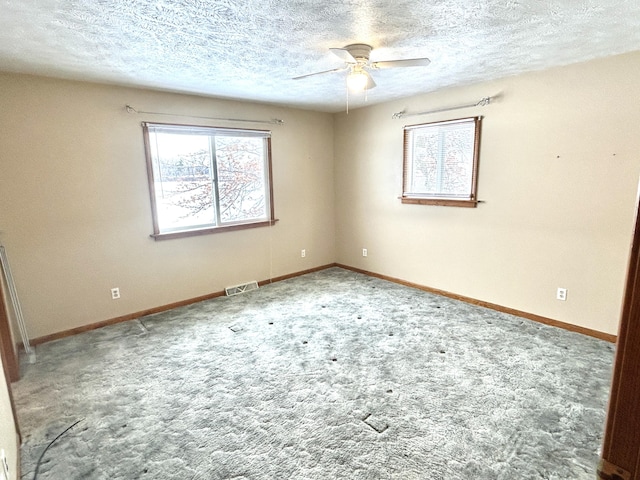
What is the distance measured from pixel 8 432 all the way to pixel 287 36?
2.69 m

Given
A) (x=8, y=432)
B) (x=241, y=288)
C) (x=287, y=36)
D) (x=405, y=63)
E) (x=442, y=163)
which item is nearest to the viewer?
(x=8, y=432)

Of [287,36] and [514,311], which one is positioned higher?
[287,36]

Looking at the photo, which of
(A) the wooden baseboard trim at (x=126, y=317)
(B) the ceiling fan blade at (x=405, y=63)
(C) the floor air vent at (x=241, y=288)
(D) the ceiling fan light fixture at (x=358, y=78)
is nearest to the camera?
(B) the ceiling fan blade at (x=405, y=63)

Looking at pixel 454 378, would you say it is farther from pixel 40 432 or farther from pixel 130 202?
pixel 130 202

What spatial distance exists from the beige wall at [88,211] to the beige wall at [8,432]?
1672 mm

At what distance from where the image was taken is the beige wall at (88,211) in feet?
9.80

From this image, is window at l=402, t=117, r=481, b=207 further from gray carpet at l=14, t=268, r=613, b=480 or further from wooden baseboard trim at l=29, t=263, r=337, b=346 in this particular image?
wooden baseboard trim at l=29, t=263, r=337, b=346

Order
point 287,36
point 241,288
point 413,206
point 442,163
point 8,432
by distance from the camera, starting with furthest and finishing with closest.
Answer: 1. point 241,288
2. point 413,206
3. point 442,163
4. point 287,36
5. point 8,432

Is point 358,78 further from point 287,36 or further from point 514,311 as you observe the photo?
point 514,311

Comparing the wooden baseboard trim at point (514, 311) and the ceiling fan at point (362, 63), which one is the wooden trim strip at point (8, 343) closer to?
the ceiling fan at point (362, 63)

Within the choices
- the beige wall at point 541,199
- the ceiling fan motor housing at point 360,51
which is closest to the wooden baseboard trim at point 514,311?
the beige wall at point 541,199

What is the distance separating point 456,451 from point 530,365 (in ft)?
4.00

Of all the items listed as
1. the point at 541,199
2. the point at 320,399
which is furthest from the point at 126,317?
the point at 541,199

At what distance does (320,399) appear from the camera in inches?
90.0
